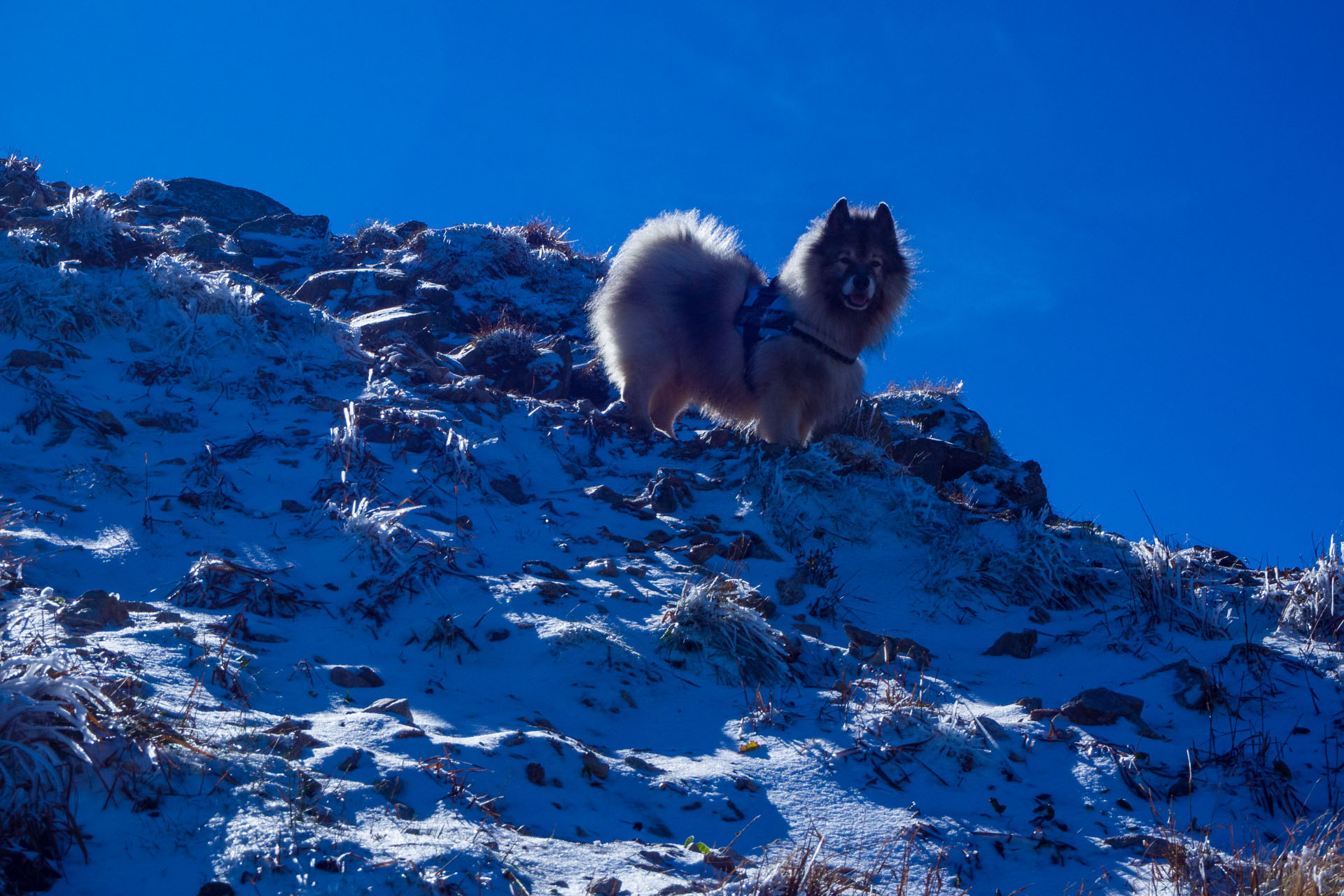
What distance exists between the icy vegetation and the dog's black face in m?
1.16

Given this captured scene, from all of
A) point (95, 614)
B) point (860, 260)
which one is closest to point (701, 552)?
point (95, 614)

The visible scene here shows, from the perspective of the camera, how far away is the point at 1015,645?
4156mm

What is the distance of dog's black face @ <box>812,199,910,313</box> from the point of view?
631 cm

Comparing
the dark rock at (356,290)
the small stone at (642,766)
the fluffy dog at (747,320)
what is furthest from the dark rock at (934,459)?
the dark rock at (356,290)

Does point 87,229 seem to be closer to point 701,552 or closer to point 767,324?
point 767,324

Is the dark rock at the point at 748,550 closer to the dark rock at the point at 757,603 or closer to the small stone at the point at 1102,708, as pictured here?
the dark rock at the point at 757,603

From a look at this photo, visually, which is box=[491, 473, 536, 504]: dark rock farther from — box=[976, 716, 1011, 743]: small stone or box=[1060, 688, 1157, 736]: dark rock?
box=[1060, 688, 1157, 736]: dark rock

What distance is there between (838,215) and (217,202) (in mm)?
11528

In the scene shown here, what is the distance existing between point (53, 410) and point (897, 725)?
4740 millimetres

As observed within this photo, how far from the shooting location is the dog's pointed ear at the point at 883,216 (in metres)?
6.70

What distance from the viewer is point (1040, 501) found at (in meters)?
6.44

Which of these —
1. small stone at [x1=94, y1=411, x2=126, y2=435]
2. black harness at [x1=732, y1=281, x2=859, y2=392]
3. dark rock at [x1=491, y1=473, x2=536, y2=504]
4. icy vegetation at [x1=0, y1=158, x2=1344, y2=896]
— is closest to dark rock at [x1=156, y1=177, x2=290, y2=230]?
icy vegetation at [x1=0, y1=158, x2=1344, y2=896]

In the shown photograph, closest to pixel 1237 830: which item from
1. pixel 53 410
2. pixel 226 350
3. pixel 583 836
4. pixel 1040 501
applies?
pixel 583 836

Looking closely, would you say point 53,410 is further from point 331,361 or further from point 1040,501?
point 1040,501
